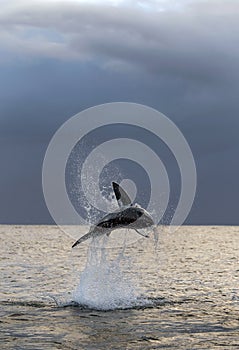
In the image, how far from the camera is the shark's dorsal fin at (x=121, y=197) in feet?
88.7

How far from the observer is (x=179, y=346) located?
19734 millimetres

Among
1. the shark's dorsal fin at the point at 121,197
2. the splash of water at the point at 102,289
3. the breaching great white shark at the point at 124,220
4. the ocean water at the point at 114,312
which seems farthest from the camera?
the splash of water at the point at 102,289

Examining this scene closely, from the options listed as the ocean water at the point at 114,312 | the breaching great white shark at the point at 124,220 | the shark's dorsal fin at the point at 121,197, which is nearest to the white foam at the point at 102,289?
the ocean water at the point at 114,312

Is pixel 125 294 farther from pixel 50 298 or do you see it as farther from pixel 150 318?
pixel 150 318

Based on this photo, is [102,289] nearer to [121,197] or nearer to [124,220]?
[121,197]

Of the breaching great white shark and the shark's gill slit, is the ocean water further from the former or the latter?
the breaching great white shark

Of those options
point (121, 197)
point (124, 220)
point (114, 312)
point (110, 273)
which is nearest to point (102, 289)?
point (110, 273)

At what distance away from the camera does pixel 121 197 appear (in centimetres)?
2716

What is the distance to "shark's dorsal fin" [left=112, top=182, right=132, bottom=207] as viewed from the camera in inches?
1064

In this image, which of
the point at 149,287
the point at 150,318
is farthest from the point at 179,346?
the point at 149,287

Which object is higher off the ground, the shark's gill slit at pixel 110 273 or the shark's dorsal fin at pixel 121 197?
the shark's dorsal fin at pixel 121 197

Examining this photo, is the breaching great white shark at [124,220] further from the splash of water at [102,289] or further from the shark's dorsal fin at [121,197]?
the splash of water at [102,289]

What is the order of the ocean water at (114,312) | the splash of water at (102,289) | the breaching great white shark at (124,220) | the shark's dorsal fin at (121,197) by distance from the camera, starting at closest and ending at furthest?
the ocean water at (114,312)
the breaching great white shark at (124,220)
the shark's dorsal fin at (121,197)
the splash of water at (102,289)

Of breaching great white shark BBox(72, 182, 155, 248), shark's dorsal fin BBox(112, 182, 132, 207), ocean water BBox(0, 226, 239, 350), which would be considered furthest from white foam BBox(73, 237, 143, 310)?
shark's dorsal fin BBox(112, 182, 132, 207)
